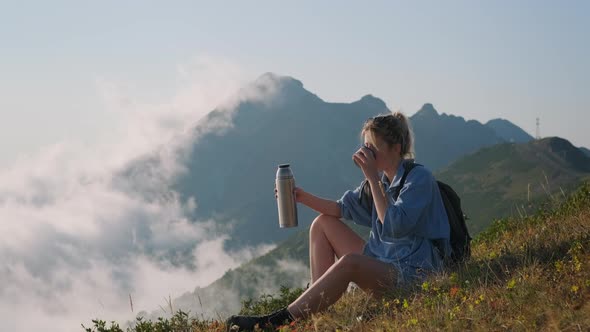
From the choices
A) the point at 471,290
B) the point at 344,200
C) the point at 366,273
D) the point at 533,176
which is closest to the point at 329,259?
the point at 344,200

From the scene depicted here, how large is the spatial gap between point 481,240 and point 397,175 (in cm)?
362

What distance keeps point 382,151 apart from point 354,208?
1087mm

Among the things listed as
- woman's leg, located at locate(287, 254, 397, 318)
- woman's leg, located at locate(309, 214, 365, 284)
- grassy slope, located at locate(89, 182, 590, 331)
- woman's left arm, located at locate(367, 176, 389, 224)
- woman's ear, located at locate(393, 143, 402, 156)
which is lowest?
grassy slope, located at locate(89, 182, 590, 331)

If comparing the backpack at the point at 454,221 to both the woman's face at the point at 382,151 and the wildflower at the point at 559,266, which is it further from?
the wildflower at the point at 559,266

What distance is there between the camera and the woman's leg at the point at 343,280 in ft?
19.0

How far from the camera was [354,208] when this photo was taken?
6973 mm

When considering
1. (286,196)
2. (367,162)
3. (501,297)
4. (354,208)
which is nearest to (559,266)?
(501,297)

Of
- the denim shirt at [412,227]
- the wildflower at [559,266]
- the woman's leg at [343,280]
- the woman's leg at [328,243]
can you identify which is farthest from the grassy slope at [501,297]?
the woman's leg at [328,243]

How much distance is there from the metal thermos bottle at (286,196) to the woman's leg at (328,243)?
0.97 feet

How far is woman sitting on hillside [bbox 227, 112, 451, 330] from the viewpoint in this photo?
19.0 ft

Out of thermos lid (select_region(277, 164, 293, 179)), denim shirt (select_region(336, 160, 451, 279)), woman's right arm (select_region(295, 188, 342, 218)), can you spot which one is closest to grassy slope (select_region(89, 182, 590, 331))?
denim shirt (select_region(336, 160, 451, 279))

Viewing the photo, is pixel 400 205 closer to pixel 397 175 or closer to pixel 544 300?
pixel 397 175

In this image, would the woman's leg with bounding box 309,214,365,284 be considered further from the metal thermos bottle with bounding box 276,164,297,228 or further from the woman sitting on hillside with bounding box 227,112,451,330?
the woman sitting on hillside with bounding box 227,112,451,330

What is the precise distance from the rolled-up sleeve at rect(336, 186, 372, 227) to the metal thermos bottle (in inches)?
21.9
